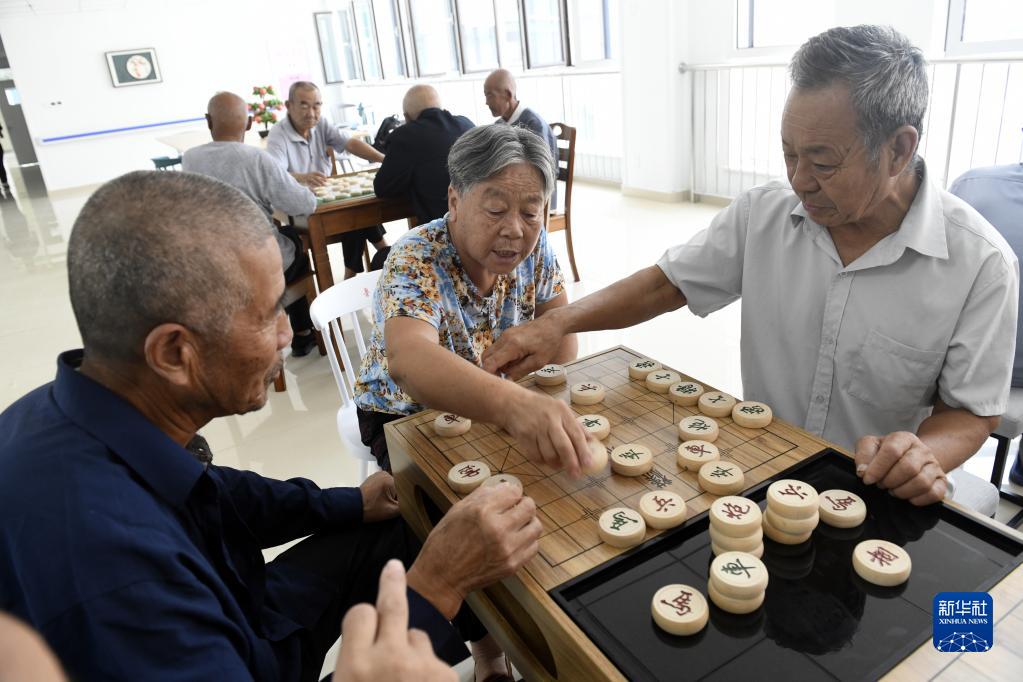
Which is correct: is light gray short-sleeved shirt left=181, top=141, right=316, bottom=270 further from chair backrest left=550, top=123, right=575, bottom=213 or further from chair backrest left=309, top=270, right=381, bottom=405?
chair backrest left=550, top=123, right=575, bottom=213

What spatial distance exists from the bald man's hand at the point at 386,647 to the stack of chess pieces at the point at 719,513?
0.30 m

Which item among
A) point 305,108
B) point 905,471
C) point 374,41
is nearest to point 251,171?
point 305,108

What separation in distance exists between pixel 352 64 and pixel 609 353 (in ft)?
41.4

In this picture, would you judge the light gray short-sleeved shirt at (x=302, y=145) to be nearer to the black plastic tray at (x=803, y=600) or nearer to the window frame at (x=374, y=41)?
the black plastic tray at (x=803, y=600)

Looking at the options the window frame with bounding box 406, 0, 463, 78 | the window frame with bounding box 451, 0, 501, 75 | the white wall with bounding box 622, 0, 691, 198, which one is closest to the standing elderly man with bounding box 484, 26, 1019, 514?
the white wall with bounding box 622, 0, 691, 198

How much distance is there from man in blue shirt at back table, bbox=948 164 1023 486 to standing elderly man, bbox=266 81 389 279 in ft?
9.91

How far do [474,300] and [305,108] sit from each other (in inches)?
136

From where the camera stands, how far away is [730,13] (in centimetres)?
548

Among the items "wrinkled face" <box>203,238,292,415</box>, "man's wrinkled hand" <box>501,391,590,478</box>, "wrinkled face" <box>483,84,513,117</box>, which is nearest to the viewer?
"wrinkled face" <box>203,238,292,415</box>

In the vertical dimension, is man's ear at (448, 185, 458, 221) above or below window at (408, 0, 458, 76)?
below

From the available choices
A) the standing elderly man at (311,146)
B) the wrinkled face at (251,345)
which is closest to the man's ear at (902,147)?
the wrinkled face at (251,345)

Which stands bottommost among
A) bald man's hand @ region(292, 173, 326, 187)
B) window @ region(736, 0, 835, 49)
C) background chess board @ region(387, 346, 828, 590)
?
background chess board @ region(387, 346, 828, 590)

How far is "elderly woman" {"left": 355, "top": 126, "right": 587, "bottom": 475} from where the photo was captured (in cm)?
120

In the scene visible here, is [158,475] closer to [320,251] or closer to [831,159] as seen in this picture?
[831,159]
